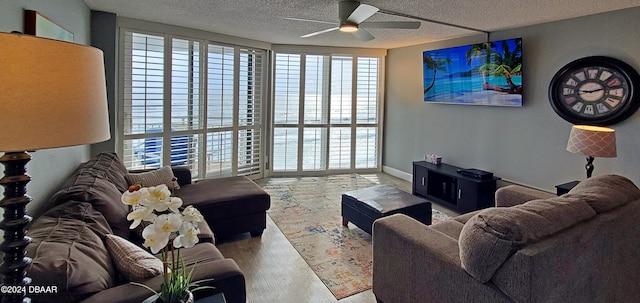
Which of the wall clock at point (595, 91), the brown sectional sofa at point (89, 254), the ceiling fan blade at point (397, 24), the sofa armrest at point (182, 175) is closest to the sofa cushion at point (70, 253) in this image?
the brown sectional sofa at point (89, 254)

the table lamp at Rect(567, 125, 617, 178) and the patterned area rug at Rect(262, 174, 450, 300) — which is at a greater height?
the table lamp at Rect(567, 125, 617, 178)

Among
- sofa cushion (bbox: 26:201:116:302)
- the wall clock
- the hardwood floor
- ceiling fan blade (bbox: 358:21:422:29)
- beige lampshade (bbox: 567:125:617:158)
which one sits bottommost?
the hardwood floor

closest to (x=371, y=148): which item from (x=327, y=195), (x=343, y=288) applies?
(x=327, y=195)

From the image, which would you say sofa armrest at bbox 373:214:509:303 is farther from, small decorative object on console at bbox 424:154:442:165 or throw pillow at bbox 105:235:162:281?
small decorative object on console at bbox 424:154:442:165

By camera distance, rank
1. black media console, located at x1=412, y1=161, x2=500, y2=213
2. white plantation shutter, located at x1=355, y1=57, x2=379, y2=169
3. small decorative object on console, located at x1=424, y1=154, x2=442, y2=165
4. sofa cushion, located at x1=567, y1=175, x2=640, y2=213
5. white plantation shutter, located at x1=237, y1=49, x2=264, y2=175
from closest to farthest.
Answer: sofa cushion, located at x1=567, y1=175, x2=640, y2=213
black media console, located at x1=412, y1=161, x2=500, y2=213
small decorative object on console, located at x1=424, y1=154, x2=442, y2=165
white plantation shutter, located at x1=237, y1=49, x2=264, y2=175
white plantation shutter, located at x1=355, y1=57, x2=379, y2=169

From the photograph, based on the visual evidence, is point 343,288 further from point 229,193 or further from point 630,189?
point 630,189

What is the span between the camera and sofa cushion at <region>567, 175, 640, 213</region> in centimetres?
200

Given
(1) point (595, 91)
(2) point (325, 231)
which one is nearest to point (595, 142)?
(1) point (595, 91)

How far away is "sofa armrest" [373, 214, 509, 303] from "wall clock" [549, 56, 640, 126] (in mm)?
2606

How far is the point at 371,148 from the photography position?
23.0ft

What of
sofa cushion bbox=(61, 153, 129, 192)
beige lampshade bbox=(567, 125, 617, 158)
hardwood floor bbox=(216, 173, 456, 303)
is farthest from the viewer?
beige lampshade bbox=(567, 125, 617, 158)

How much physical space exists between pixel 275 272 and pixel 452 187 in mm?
2996

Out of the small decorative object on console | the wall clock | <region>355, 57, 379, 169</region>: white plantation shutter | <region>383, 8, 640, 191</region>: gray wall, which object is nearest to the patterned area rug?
<region>355, 57, 379, 169</region>: white plantation shutter

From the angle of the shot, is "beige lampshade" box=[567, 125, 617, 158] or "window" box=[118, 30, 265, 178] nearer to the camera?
"beige lampshade" box=[567, 125, 617, 158]
